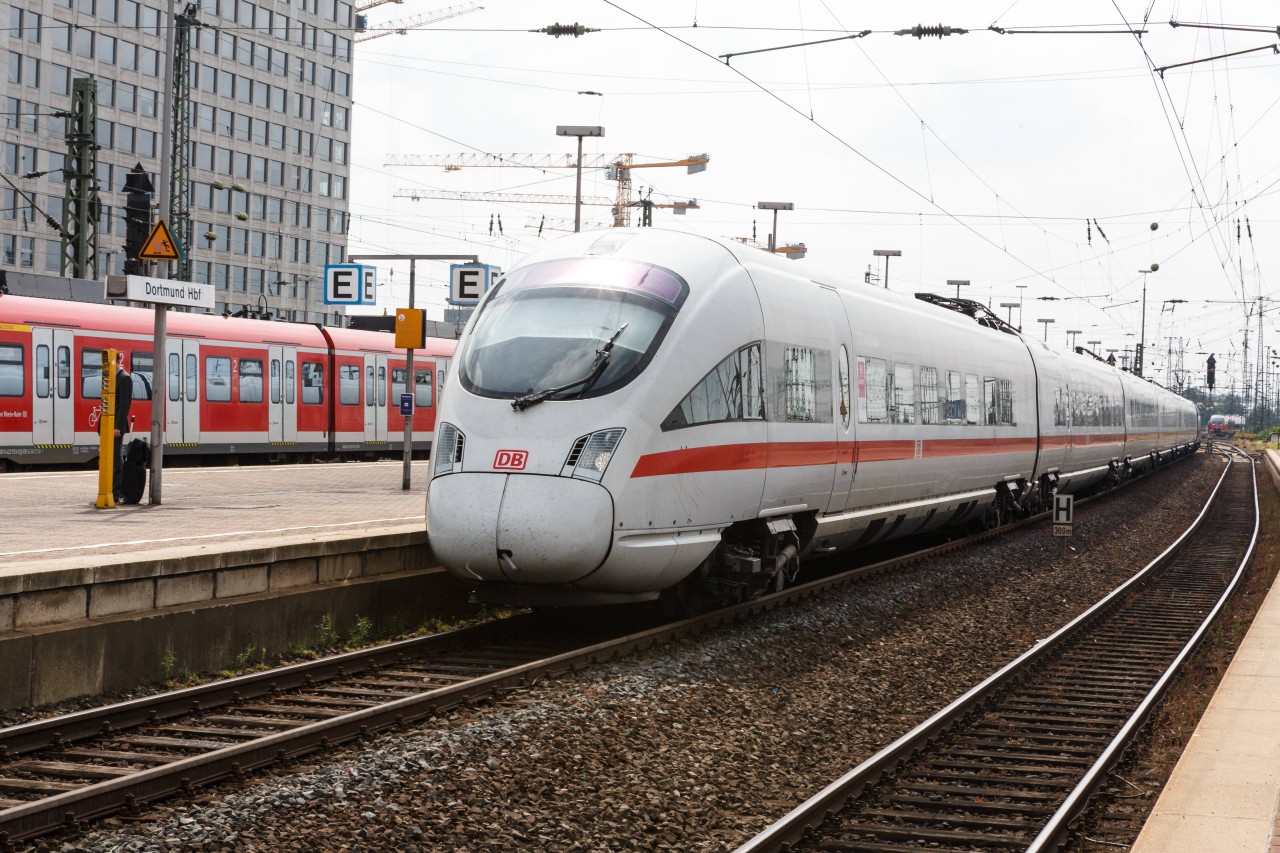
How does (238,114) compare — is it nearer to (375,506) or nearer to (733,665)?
(375,506)

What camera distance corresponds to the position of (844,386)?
1380 centimetres

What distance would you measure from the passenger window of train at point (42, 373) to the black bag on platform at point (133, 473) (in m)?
7.82

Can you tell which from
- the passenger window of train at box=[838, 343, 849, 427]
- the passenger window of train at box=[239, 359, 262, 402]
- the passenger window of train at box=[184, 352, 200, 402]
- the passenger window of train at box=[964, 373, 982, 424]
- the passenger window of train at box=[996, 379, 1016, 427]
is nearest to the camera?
the passenger window of train at box=[838, 343, 849, 427]

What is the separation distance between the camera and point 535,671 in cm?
945

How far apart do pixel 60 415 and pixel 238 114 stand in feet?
236

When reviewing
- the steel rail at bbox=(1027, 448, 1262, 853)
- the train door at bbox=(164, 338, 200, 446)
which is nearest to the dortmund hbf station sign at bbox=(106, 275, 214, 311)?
the train door at bbox=(164, 338, 200, 446)

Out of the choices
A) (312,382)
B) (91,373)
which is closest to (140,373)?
(91,373)

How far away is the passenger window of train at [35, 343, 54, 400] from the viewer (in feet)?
73.2

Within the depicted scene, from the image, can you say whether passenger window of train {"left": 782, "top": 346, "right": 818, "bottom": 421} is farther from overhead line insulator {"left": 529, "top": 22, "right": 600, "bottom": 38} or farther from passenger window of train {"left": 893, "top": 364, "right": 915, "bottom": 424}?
overhead line insulator {"left": 529, "top": 22, "right": 600, "bottom": 38}

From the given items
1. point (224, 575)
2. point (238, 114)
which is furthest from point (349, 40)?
point (224, 575)

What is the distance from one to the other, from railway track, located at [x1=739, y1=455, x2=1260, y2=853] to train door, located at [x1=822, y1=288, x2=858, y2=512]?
251cm

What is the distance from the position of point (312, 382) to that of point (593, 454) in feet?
67.4

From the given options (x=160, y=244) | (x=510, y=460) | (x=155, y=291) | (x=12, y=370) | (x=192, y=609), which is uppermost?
(x=160, y=244)

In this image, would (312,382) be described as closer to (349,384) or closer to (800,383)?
(349,384)
